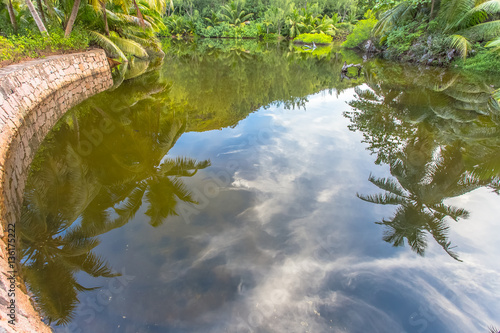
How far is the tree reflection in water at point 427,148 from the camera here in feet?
11.8

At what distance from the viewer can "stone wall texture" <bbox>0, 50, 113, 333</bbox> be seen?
2.07 meters

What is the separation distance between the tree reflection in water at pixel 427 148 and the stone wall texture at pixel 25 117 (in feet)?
12.6

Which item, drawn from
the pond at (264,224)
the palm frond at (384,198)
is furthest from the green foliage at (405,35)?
the palm frond at (384,198)

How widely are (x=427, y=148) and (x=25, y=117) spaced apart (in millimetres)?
8733

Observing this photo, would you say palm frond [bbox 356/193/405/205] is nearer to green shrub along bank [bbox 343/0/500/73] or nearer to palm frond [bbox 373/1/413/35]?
green shrub along bank [bbox 343/0/500/73]

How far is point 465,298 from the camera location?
2574 mm

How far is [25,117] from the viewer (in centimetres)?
569

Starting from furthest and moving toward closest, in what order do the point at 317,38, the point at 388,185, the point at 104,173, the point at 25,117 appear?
1. the point at 317,38
2. the point at 25,117
3. the point at 104,173
4. the point at 388,185

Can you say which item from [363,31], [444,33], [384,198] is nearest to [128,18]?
[384,198]

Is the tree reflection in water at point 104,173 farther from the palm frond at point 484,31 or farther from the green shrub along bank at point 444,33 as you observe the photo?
the palm frond at point 484,31

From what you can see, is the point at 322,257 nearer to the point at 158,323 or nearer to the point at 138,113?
the point at 158,323

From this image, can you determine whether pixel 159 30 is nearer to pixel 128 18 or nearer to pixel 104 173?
pixel 128 18

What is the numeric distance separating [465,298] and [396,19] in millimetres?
21393

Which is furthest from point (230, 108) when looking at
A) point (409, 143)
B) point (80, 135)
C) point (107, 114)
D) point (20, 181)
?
point (20, 181)
